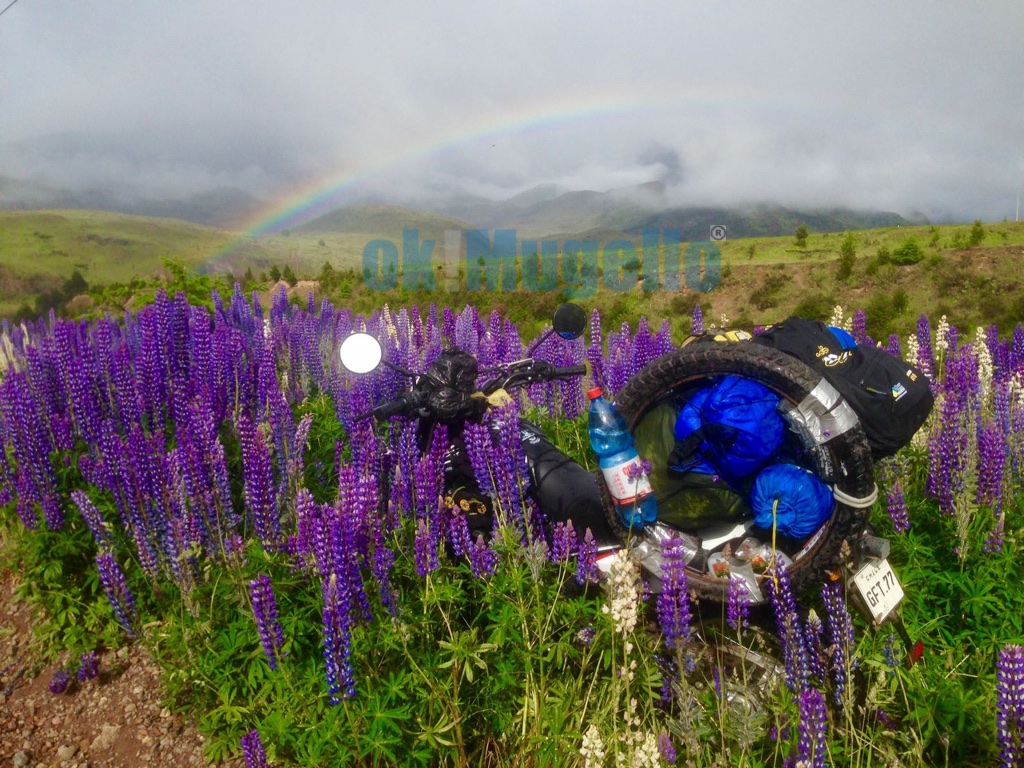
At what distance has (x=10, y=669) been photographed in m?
3.92

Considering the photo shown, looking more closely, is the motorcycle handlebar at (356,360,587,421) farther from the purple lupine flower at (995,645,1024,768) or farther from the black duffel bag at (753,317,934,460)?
the purple lupine flower at (995,645,1024,768)

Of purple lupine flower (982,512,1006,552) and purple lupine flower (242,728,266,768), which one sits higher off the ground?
purple lupine flower (982,512,1006,552)

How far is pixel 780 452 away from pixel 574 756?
1.55 meters

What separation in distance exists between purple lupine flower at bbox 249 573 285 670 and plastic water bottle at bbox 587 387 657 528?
57.8 inches

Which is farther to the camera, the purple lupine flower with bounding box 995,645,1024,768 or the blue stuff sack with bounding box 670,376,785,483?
the blue stuff sack with bounding box 670,376,785,483

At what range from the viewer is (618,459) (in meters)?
2.66

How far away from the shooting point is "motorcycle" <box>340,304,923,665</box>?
2.46 m

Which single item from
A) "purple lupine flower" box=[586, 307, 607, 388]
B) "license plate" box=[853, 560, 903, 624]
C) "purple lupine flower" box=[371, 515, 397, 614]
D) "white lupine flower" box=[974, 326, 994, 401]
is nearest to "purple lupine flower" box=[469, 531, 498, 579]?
"purple lupine flower" box=[371, 515, 397, 614]

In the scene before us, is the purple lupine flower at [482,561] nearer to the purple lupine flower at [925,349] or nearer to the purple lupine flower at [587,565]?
the purple lupine flower at [587,565]

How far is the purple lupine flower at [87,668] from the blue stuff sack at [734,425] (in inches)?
143

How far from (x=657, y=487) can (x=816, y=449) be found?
91 cm

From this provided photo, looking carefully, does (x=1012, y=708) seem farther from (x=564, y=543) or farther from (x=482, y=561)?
(x=482, y=561)

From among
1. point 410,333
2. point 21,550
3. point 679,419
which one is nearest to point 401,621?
point 679,419

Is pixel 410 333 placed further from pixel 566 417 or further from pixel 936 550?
pixel 936 550
